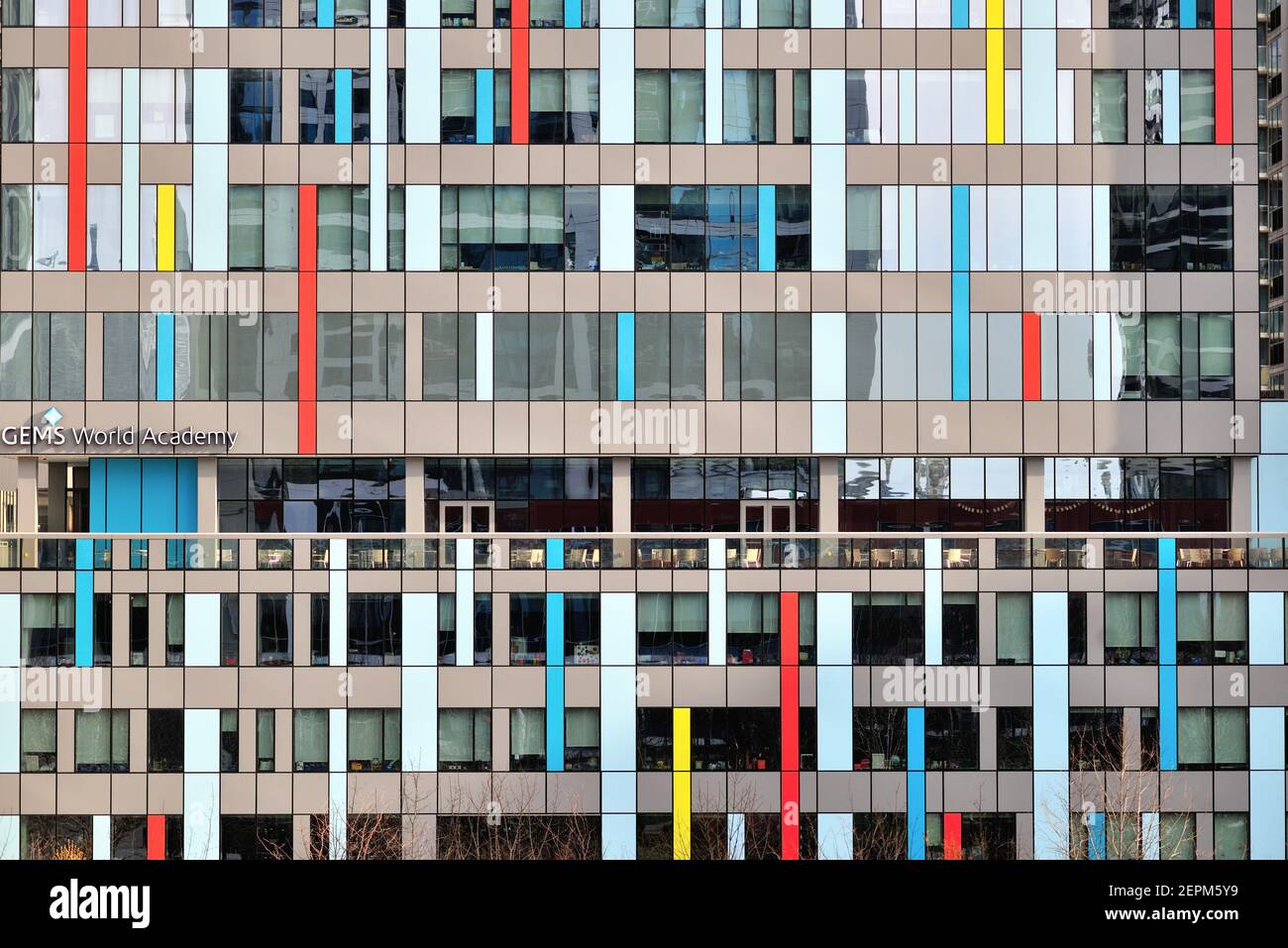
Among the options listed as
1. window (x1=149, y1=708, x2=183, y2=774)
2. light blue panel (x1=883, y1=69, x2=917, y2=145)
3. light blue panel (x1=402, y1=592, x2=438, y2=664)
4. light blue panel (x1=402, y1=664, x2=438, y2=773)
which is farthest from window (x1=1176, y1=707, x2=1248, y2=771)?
window (x1=149, y1=708, x2=183, y2=774)

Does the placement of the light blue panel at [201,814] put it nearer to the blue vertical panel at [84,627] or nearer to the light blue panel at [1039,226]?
the blue vertical panel at [84,627]

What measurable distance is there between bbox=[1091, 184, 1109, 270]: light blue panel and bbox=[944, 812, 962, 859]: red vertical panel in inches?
742

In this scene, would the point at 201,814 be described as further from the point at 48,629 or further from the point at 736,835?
the point at 736,835

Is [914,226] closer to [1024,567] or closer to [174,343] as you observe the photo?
[1024,567]

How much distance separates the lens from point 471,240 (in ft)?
127

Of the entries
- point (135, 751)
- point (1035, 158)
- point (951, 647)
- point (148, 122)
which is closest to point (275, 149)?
point (148, 122)

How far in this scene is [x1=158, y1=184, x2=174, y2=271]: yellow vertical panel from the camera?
38.7 metres

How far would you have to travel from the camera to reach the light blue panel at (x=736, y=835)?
36.9 meters

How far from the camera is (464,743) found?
1478 inches

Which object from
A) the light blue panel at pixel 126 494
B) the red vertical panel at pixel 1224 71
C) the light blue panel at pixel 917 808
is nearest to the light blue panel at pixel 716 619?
the light blue panel at pixel 917 808

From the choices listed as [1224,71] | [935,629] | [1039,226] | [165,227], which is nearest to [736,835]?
[935,629]

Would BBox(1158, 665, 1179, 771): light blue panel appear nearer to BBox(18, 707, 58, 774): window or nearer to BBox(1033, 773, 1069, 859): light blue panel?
BBox(1033, 773, 1069, 859): light blue panel

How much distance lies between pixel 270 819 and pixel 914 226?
28.8 meters

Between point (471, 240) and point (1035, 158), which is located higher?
point (1035, 158)
